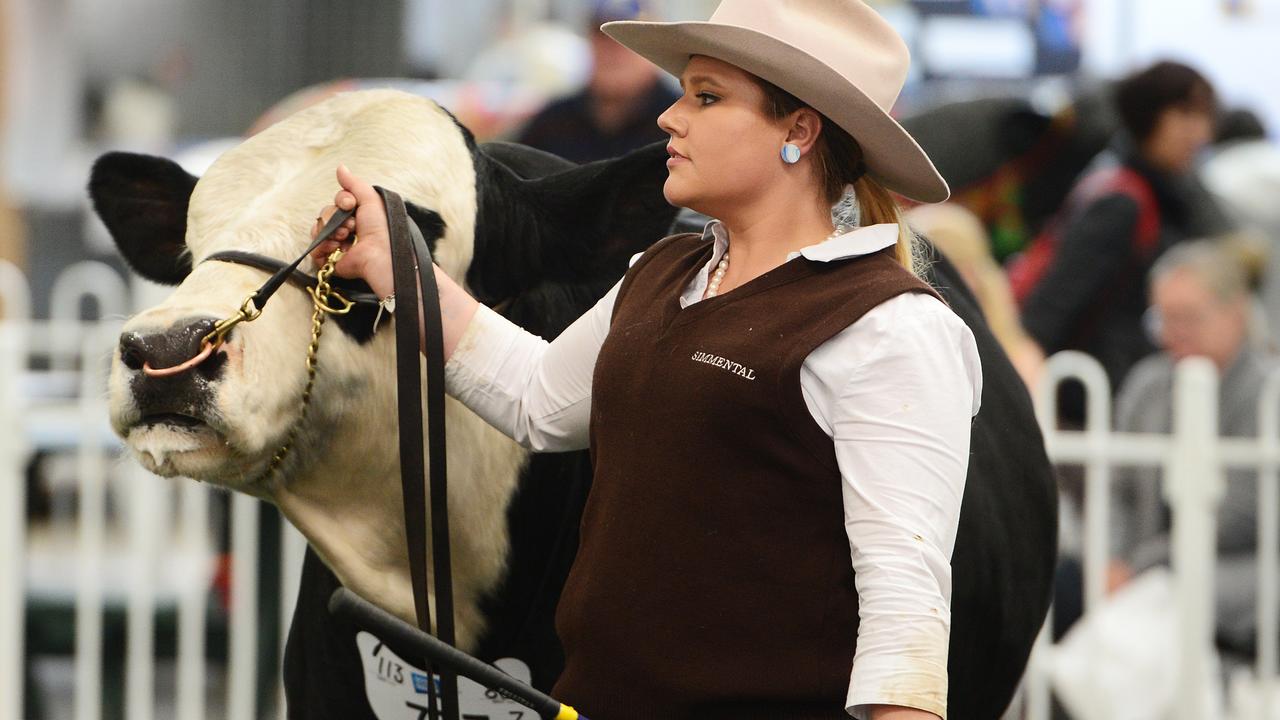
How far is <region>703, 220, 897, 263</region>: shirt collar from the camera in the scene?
1.98m

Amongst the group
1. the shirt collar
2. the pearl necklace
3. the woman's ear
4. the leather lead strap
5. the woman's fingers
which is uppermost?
the woman's ear

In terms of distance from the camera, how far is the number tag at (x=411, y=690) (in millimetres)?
2543

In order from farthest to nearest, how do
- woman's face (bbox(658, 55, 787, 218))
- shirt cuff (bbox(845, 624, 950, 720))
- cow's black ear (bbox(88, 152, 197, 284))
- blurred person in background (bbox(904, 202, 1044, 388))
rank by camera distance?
blurred person in background (bbox(904, 202, 1044, 388)) < cow's black ear (bbox(88, 152, 197, 284)) < woman's face (bbox(658, 55, 787, 218)) < shirt cuff (bbox(845, 624, 950, 720))

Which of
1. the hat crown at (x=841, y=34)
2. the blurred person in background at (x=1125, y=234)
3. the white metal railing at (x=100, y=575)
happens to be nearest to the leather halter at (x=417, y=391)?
the hat crown at (x=841, y=34)

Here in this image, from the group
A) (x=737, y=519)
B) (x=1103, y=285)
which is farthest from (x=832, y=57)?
(x=1103, y=285)

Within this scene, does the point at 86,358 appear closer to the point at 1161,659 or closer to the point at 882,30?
the point at 1161,659

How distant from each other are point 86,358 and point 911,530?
153 inches

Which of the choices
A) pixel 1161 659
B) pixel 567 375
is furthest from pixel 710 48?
pixel 1161 659

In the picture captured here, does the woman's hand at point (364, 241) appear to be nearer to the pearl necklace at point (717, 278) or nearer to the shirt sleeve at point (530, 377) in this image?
the shirt sleeve at point (530, 377)

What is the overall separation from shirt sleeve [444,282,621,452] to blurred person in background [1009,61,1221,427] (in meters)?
3.61

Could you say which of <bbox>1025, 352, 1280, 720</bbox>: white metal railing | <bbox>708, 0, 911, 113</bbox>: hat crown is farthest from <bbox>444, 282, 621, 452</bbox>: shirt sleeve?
<bbox>1025, 352, 1280, 720</bbox>: white metal railing

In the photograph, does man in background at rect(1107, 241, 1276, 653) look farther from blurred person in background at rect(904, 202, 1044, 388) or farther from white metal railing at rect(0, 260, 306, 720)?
white metal railing at rect(0, 260, 306, 720)

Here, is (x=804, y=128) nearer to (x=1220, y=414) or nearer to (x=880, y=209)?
(x=880, y=209)

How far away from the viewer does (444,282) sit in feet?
7.51
